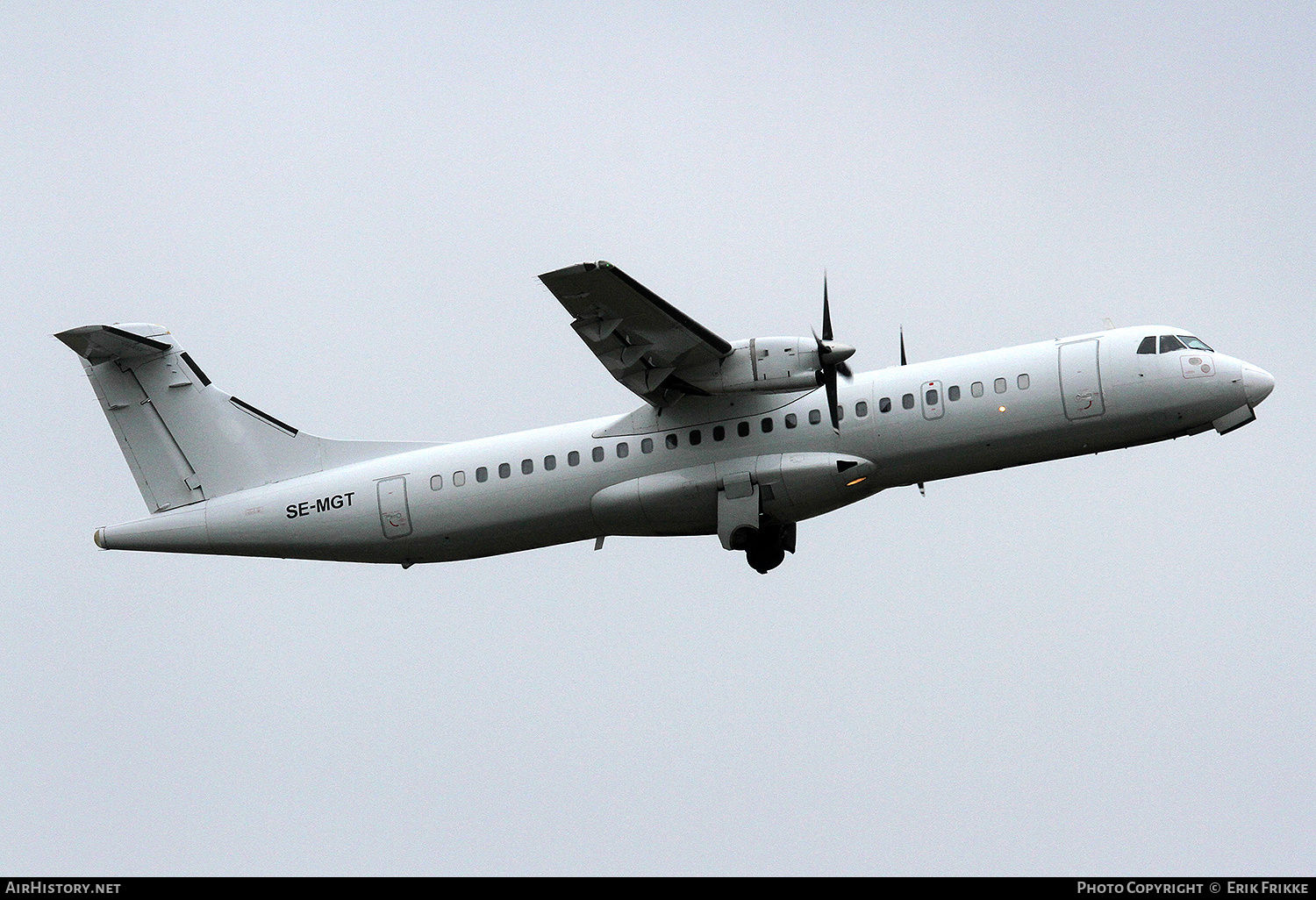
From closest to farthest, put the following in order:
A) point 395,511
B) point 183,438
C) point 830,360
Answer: point 830,360 < point 395,511 < point 183,438

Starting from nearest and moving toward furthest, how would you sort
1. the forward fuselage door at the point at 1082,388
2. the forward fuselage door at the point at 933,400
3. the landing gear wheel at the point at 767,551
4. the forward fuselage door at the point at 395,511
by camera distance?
the forward fuselage door at the point at 1082,388
the forward fuselage door at the point at 933,400
the landing gear wheel at the point at 767,551
the forward fuselage door at the point at 395,511

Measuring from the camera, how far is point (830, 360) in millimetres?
22688

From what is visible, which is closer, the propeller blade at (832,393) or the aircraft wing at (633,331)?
the aircraft wing at (633,331)

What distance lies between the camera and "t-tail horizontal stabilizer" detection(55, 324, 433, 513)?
2625cm

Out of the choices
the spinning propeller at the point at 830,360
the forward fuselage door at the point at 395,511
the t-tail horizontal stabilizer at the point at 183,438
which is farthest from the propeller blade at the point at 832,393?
the t-tail horizontal stabilizer at the point at 183,438

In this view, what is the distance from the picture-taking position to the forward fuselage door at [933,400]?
2325 cm

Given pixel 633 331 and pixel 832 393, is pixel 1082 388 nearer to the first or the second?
pixel 832 393

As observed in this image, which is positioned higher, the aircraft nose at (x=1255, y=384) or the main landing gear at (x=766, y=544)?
the aircraft nose at (x=1255, y=384)

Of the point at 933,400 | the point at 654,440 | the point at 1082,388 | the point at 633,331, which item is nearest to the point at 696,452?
the point at 654,440

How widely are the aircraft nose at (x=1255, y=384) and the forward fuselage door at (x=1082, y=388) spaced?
221 cm

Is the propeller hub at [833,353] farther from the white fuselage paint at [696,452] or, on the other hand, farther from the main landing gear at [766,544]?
the main landing gear at [766,544]

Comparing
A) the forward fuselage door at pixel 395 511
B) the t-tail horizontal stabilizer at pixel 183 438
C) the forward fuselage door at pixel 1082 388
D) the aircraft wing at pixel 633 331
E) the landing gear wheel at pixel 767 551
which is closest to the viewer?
the aircraft wing at pixel 633 331

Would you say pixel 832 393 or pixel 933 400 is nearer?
pixel 832 393

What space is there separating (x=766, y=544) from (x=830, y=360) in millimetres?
3631
